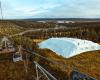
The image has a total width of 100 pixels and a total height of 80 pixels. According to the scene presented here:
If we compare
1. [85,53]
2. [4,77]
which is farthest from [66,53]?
[4,77]

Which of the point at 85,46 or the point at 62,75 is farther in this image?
the point at 85,46

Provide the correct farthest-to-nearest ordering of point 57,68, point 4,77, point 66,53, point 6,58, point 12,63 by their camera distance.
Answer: point 66,53 → point 6,58 → point 12,63 → point 57,68 → point 4,77

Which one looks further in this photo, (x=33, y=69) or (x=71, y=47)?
(x=71, y=47)

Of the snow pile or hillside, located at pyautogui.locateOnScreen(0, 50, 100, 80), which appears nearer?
hillside, located at pyautogui.locateOnScreen(0, 50, 100, 80)

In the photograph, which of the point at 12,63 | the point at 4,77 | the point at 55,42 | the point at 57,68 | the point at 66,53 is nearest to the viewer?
the point at 4,77

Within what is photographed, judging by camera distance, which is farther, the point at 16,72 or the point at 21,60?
the point at 21,60

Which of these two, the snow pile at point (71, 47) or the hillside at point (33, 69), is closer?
the hillside at point (33, 69)

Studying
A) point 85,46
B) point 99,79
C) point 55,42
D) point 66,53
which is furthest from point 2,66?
point 55,42

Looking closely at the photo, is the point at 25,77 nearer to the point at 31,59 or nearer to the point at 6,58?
the point at 31,59

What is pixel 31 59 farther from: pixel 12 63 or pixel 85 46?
pixel 85 46

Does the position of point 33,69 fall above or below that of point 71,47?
above
